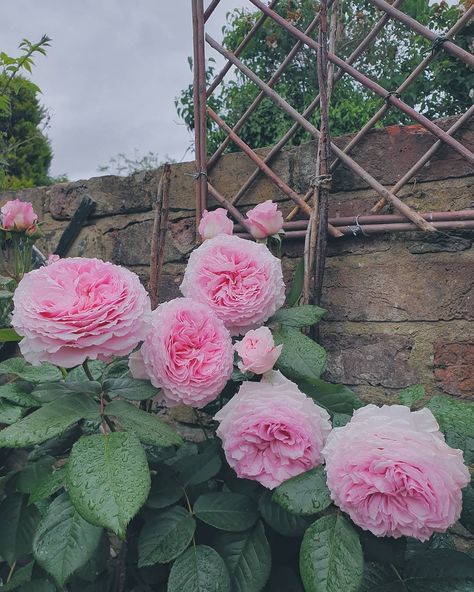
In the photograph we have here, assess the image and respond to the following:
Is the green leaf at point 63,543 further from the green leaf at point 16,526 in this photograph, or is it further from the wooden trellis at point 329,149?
the wooden trellis at point 329,149

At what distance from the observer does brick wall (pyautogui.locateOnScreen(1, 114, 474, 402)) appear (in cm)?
115

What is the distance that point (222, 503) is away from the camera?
0.78m

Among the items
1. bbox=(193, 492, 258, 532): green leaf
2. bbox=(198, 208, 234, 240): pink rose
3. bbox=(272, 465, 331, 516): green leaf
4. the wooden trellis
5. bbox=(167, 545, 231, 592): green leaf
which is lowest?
bbox=(167, 545, 231, 592): green leaf

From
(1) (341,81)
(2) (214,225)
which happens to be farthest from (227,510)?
(1) (341,81)

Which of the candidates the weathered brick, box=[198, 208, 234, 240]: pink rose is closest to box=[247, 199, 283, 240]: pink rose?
box=[198, 208, 234, 240]: pink rose

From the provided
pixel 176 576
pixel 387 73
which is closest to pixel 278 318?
pixel 176 576

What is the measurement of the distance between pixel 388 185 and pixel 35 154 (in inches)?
184

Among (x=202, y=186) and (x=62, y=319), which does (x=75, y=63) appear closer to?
(x=202, y=186)

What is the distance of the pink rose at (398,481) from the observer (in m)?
0.60

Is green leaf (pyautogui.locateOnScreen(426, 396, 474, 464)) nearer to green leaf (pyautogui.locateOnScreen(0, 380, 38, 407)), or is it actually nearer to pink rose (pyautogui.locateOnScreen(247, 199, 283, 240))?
pink rose (pyautogui.locateOnScreen(247, 199, 283, 240))

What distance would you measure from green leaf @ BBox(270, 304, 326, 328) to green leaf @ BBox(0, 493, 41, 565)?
1.70 ft

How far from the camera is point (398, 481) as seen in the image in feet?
1.96

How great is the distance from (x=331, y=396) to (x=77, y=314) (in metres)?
0.45

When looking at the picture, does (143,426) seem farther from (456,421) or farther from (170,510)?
(456,421)
